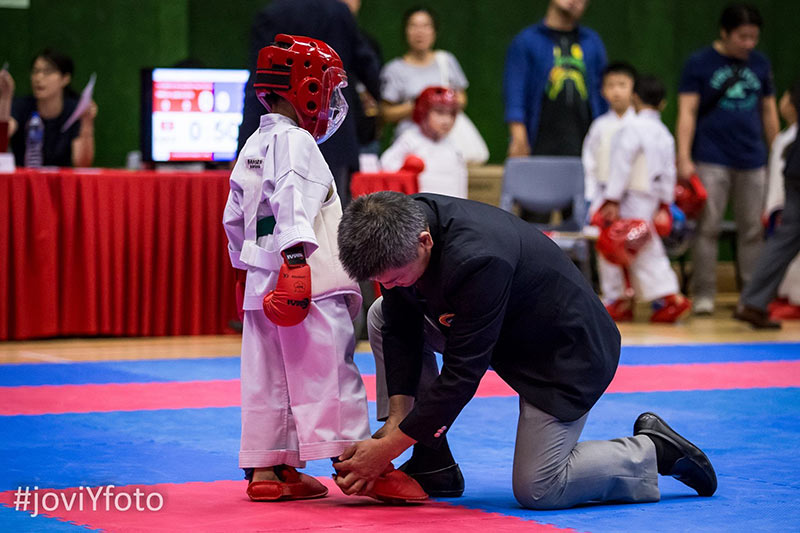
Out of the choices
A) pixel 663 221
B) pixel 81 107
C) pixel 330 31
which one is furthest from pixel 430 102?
pixel 81 107

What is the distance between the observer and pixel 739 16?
8.89 meters

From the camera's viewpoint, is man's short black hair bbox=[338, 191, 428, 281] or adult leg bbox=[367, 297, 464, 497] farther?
adult leg bbox=[367, 297, 464, 497]

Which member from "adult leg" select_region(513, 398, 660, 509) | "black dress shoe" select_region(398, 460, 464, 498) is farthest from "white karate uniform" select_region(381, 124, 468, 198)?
"adult leg" select_region(513, 398, 660, 509)

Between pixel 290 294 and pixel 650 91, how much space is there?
6022mm

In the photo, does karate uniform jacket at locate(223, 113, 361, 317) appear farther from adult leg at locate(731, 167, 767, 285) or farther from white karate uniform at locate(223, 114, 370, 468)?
adult leg at locate(731, 167, 767, 285)

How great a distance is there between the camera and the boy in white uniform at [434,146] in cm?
855

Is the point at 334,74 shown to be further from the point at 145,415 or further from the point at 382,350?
the point at 145,415

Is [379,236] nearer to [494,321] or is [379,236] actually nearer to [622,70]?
[494,321]

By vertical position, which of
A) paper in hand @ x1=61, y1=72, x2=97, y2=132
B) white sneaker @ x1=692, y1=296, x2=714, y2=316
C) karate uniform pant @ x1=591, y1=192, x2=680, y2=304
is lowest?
white sneaker @ x1=692, y1=296, x2=714, y2=316

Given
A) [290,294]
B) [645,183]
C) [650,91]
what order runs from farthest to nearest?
[650,91] < [645,183] < [290,294]

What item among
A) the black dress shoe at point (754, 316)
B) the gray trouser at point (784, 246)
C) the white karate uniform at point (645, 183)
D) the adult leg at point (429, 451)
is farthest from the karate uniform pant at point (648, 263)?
the adult leg at point (429, 451)

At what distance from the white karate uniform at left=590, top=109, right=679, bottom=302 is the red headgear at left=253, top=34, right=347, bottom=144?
5259 millimetres

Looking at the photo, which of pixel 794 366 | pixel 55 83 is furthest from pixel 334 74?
pixel 55 83

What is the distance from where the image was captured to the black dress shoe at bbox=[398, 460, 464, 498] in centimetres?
354
